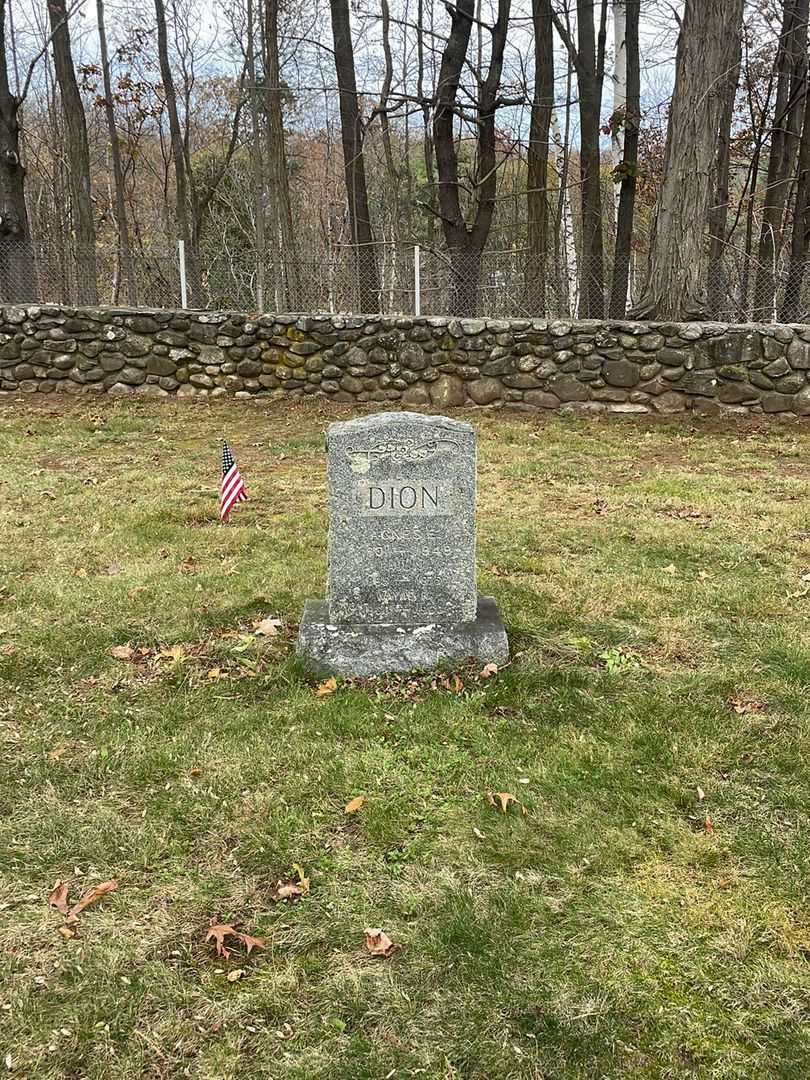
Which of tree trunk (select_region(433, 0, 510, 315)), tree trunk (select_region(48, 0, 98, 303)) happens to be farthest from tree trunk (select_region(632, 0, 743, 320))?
tree trunk (select_region(48, 0, 98, 303))

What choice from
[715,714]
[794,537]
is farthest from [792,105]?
[715,714]

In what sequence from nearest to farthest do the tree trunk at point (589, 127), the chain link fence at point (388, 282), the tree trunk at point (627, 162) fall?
the chain link fence at point (388, 282)
the tree trunk at point (627, 162)
the tree trunk at point (589, 127)

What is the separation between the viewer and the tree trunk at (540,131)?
14.2 m

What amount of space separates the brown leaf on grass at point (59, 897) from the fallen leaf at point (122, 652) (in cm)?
158

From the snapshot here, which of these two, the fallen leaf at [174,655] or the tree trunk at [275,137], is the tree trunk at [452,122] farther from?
the fallen leaf at [174,655]

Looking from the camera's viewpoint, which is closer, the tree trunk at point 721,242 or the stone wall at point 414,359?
the stone wall at point 414,359

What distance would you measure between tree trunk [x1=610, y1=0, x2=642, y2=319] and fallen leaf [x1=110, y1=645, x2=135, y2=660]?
1057 centimetres

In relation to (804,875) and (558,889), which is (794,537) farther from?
(558,889)

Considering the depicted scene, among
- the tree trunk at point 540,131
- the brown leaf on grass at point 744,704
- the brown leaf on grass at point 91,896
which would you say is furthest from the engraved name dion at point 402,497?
the tree trunk at point 540,131

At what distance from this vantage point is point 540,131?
15.4 meters

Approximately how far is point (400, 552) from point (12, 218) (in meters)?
12.8

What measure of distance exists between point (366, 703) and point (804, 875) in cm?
177

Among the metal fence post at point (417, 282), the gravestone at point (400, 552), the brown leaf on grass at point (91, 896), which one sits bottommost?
the brown leaf on grass at point (91, 896)

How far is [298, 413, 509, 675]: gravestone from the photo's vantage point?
12.7 ft
